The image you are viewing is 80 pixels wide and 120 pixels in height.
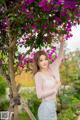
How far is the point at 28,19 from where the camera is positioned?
675cm

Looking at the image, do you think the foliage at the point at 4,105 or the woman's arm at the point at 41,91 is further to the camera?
the foliage at the point at 4,105

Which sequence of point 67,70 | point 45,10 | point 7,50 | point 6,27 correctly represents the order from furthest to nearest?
point 67,70 → point 7,50 → point 6,27 → point 45,10

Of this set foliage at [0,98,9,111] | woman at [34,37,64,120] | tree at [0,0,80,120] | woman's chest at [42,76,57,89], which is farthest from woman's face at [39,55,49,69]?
foliage at [0,98,9,111]

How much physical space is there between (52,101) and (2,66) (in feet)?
6.98

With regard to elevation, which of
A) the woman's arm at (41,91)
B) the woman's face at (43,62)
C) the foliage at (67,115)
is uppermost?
the woman's face at (43,62)

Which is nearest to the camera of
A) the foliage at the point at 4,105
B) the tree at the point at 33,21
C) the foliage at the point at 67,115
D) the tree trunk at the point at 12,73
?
the tree at the point at 33,21

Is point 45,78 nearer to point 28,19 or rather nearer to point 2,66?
point 28,19

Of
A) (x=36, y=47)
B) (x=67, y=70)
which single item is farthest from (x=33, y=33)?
(x=67, y=70)

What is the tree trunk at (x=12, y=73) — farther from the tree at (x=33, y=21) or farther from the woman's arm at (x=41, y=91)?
the woman's arm at (x=41, y=91)

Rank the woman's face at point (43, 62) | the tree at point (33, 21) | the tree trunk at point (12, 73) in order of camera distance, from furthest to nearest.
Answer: the tree trunk at point (12, 73), the woman's face at point (43, 62), the tree at point (33, 21)

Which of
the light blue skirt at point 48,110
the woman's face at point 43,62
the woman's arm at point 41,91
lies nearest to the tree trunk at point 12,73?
the woman's face at point 43,62

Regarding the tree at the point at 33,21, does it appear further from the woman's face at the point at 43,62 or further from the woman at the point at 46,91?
the woman at the point at 46,91

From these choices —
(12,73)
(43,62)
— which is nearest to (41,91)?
(43,62)

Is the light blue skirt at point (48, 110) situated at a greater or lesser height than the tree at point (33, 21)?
lesser
